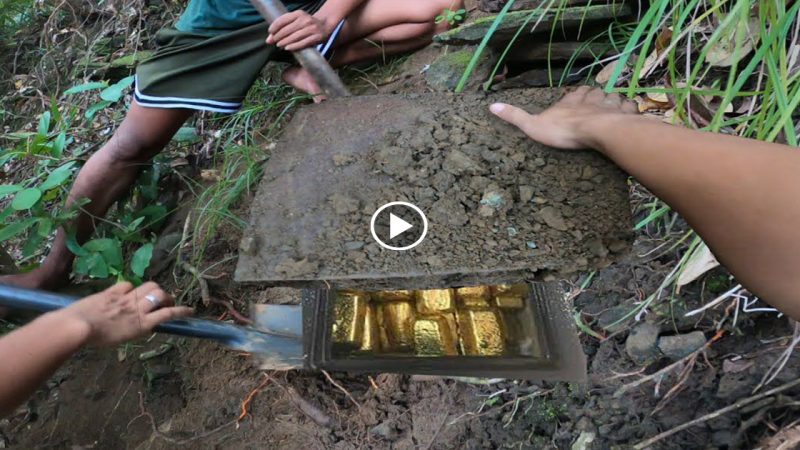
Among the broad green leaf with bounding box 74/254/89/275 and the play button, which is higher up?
the play button

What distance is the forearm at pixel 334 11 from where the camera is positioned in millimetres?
1973

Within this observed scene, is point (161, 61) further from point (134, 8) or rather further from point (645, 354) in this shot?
point (645, 354)

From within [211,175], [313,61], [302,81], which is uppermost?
[313,61]

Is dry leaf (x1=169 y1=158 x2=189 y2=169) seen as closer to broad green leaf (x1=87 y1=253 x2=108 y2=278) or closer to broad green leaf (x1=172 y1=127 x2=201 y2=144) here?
broad green leaf (x1=172 y1=127 x2=201 y2=144)

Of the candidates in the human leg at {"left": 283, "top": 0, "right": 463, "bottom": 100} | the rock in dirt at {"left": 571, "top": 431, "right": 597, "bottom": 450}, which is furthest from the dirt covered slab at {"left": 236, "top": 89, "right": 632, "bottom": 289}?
the human leg at {"left": 283, "top": 0, "right": 463, "bottom": 100}

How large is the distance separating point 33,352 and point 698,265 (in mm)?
1455

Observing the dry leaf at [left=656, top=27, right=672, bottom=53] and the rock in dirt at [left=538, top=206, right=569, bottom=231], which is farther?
the dry leaf at [left=656, top=27, right=672, bottom=53]

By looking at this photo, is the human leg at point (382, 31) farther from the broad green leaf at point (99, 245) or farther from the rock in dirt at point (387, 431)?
the rock in dirt at point (387, 431)

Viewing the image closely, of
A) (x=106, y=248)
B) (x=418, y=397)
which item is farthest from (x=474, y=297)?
(x=106, y=248)

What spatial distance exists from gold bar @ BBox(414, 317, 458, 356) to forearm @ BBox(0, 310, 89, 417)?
0.83 m

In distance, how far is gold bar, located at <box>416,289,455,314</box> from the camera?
1694mm

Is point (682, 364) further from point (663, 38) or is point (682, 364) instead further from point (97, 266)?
point (97, 266)

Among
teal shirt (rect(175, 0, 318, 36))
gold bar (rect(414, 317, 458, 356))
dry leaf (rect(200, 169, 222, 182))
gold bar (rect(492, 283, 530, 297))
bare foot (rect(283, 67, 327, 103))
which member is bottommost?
gold bar (rect(414, 317, 458, 356))

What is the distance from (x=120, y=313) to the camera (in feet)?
4.05
